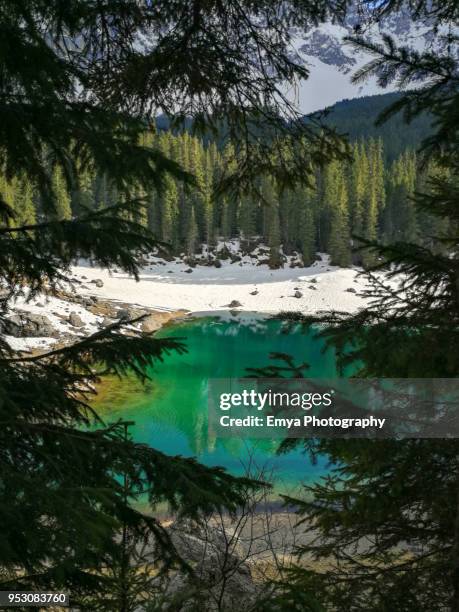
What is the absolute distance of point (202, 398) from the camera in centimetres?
1939

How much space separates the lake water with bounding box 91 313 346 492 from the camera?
532 inches

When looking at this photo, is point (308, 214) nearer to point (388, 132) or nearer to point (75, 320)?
point (75, 320)

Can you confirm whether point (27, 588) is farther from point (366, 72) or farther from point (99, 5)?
point (366, 72)

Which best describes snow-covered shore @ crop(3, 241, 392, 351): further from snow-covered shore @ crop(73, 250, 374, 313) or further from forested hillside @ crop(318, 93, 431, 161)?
forested hillside @ crop(318, 93, 431, 161)

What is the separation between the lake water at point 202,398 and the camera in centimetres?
1352

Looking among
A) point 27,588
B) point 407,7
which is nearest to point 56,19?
point 407,7

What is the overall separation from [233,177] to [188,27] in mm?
957

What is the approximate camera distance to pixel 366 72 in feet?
9.21

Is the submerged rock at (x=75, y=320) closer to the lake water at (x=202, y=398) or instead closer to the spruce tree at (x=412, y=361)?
the lake water at (x=202, y=398)

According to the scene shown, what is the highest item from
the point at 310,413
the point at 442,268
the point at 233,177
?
the point at 233,177

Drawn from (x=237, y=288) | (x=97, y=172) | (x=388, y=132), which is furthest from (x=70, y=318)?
(x=388, y=132)

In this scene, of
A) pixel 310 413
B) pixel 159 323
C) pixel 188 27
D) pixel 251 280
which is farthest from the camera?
pixel 251 280

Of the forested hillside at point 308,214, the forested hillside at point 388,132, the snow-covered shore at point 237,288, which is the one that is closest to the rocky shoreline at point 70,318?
the snow-covered shore at point 237,288

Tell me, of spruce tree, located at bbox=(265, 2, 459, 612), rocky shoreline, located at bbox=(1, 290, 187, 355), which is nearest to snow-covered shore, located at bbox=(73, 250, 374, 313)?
rocky shoreline, located at bbox=(1, 290, 187, 355)
